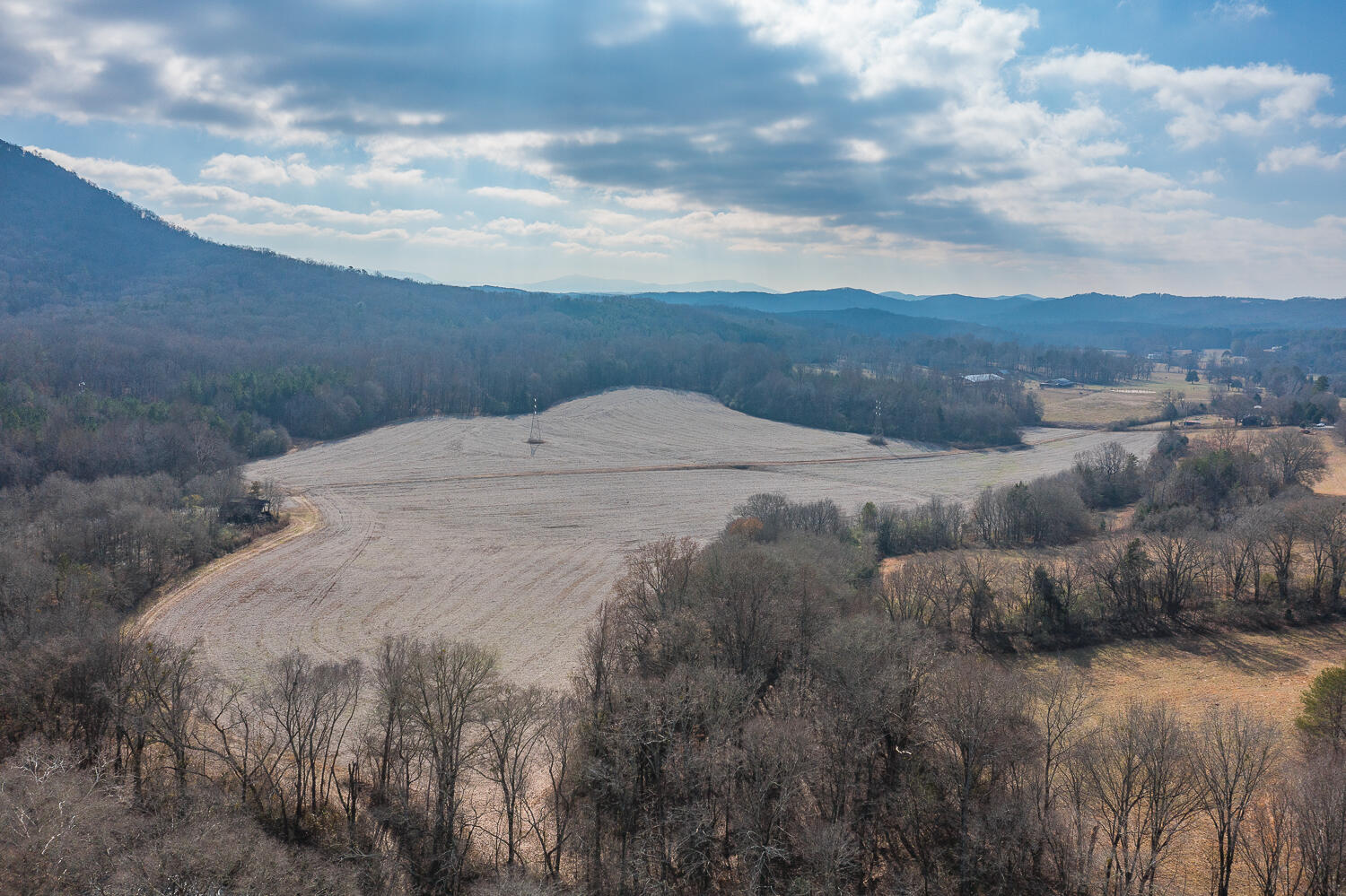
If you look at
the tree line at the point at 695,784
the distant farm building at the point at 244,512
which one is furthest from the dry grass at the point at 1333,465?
the distant farm building at the point at 244,512

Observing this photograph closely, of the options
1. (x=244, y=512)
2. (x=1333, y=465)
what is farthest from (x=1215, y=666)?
(x=244, y=512)

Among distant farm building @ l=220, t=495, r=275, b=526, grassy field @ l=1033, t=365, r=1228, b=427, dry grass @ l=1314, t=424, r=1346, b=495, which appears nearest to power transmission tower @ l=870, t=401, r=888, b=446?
grassy field @ l=1033, t=365, r=1228, b=427

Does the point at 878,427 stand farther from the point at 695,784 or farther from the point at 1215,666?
the point at 695,784

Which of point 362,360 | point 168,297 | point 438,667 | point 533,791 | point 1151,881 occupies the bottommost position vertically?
point 533,791

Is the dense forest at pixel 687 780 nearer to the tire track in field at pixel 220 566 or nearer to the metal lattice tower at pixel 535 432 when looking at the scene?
the tire track in field at pixel 220 566

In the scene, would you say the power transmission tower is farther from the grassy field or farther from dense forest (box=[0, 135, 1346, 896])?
dense forest (box=[0, 135, 1346, 896])

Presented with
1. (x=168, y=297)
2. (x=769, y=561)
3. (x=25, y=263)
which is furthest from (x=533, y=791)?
(x=25, y=263)

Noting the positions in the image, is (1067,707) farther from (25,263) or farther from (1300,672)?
(25,263)
